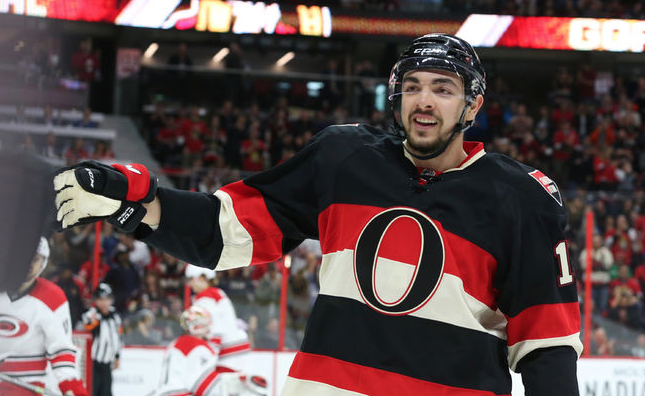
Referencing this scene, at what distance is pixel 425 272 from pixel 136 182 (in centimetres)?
59

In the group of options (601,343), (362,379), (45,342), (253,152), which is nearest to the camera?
(362,379)

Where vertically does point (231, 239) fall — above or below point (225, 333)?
above

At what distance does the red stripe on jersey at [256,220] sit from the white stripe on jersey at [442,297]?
0.50 feet

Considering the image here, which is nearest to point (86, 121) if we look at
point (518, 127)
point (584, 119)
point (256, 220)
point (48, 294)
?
point (518, 127)

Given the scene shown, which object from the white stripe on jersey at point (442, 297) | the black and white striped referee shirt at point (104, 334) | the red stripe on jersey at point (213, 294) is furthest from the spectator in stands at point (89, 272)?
the white stripe on jersey at point (442, 297)

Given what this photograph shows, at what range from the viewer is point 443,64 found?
74.0 inches

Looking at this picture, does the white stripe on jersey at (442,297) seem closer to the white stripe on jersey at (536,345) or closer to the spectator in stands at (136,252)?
the white stripe on jersey at (536,345)

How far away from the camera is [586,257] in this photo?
22.3ft

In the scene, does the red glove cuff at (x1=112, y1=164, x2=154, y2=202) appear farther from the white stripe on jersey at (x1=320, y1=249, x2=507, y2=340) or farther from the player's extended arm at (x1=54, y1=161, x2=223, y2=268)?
the white stripe on jersey at (x1=320, y1=249, x2=507, y2=340)

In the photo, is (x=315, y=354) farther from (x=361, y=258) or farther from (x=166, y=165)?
(x=166, y=165)

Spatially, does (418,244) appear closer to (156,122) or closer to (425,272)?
(425,272)

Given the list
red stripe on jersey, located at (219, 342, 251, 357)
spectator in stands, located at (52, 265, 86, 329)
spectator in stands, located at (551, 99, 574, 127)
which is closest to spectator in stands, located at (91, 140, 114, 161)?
spectator in stands, located at (52, 265, 86, 329)

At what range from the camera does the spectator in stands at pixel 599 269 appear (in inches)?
267

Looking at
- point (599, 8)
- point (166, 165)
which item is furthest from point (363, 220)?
point (599, 8)
